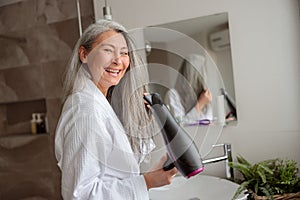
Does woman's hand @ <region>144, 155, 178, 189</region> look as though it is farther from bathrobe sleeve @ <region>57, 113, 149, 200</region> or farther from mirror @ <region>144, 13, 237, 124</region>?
mirror @ <region>144, 13, 237, 124</region>

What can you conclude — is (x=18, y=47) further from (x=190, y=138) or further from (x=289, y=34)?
(x=190, y=138)

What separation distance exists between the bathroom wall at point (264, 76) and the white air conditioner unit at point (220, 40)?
0.02 metres

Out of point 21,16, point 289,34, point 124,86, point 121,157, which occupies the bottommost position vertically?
point 121,157

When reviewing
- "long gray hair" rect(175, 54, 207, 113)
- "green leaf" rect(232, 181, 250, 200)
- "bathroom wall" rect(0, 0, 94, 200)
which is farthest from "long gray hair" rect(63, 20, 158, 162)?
"bathroom wall" rect(0, 0, 94, 200)

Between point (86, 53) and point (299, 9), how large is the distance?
2.66 ft

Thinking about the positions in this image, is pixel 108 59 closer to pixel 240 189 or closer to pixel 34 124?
pixel 240 189

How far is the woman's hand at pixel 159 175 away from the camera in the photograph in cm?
76

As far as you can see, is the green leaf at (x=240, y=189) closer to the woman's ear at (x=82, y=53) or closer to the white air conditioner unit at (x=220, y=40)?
the white air conditioner unit at (x=220, y=40)

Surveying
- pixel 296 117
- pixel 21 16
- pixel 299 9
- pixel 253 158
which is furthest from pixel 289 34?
pixel 21 16

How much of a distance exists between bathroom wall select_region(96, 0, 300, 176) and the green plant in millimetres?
114

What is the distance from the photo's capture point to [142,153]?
833mm

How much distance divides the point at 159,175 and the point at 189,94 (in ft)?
0.74

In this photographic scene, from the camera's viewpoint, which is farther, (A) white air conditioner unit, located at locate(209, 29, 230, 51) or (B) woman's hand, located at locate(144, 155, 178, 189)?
(A) white air conditioner unit, located at locate(209, 29, 230, 51)

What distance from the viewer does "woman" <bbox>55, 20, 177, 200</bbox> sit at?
2.56 feet
